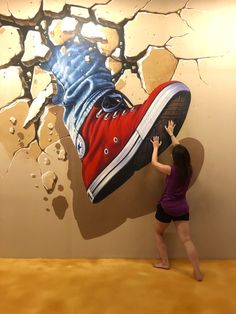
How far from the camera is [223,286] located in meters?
2.32

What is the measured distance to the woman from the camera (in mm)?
2471

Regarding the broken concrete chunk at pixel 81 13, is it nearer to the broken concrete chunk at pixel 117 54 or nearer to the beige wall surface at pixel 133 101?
the beige wall surface at pixel 133 101

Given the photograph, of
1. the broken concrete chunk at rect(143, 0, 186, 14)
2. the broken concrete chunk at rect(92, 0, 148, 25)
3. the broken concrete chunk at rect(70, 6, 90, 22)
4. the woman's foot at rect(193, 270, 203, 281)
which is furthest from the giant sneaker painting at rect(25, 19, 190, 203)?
the woman's foot at rect(193, 270, 203, 281)

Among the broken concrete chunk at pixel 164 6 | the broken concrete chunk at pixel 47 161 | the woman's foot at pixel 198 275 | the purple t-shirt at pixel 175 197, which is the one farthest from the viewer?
the broken concrete chunk at pixel 47 161

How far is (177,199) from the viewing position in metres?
2.54

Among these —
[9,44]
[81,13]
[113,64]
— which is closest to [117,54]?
[113,64]

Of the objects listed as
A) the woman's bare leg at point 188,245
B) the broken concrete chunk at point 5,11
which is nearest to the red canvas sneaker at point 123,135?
the woman's bare leg at point 188,245

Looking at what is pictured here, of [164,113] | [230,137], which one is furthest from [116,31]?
[230,137]

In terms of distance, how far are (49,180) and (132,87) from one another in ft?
3.06

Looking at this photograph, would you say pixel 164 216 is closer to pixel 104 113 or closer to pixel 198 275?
pixel 198 275

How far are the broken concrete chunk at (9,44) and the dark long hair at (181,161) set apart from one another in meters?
1.36

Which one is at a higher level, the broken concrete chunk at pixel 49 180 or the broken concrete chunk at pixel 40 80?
the broken concrete chunk at pixel 40 80

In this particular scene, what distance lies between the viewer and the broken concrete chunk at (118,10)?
2.64 m

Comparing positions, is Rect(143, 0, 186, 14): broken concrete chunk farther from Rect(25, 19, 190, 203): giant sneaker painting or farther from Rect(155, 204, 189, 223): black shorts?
Rect(155, 204, 189, 223): black shorts
